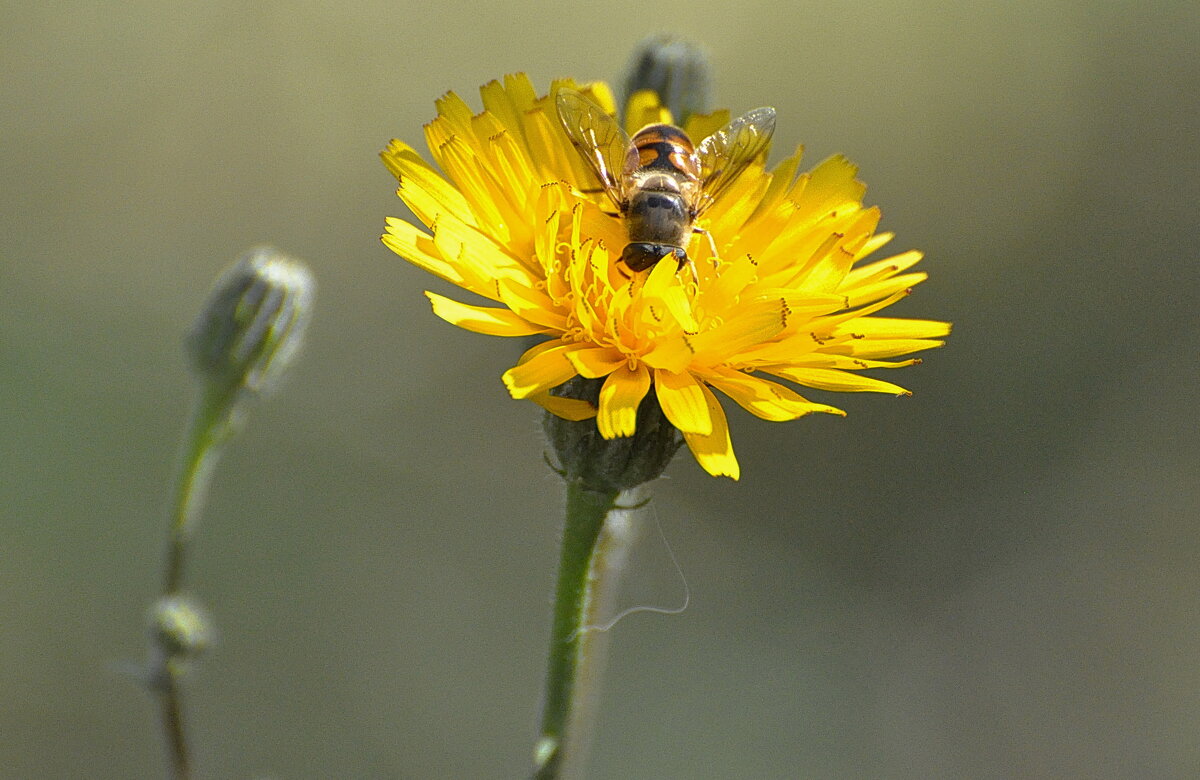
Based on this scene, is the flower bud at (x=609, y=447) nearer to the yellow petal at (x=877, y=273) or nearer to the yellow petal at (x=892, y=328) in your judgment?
the yellow petal at (x=892, y=328)

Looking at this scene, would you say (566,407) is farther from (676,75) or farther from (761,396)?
(676,75)

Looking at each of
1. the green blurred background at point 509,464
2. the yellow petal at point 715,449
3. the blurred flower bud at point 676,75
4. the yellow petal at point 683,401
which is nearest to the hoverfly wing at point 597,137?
the blurred flower bud at point 676,75

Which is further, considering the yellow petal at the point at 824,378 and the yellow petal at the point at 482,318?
the yellow petal at the point at 824,378

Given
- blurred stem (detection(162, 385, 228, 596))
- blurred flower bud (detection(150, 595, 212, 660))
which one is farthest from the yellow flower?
blurred flower bud (detection(150, 595, 212, 660))

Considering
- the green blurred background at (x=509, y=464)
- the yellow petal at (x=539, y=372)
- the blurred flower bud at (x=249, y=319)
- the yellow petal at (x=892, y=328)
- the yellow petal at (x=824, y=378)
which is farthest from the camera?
the green blurred background at (x=509, y=464)

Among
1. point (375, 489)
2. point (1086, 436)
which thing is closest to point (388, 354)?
point (375, 489)

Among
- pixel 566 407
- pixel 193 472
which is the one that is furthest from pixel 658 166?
pixel 193 472
